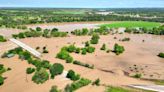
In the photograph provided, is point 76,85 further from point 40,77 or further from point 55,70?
point 55,70

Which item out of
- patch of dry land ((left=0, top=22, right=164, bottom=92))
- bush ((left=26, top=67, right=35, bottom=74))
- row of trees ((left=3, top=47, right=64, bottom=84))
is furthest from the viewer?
bush ((left=26, top=67, right=35, bottom=74))

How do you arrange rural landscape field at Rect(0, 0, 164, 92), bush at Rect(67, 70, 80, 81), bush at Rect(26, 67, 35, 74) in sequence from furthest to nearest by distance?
bush at Rect(26, 67, 35, 74)
bush at Rect(67, 70, 80, 81)
rural landscape field at Rect(0, 0, 164, 92)

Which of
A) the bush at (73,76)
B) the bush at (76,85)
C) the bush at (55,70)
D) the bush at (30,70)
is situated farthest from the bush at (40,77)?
the bush at (76,85)

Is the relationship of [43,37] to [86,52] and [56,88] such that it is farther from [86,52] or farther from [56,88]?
[56,88]

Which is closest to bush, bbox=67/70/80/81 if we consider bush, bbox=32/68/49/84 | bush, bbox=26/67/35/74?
bush, bbox=32/68/49/84

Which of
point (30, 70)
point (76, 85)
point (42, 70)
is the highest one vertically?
point (42, 70)

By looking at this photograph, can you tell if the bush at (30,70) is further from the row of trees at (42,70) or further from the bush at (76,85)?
the bush at (76,85)

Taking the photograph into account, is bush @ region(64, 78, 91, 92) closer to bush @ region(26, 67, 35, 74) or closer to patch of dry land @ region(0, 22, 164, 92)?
patch of dry land @ region(0, 22, 164, 92)

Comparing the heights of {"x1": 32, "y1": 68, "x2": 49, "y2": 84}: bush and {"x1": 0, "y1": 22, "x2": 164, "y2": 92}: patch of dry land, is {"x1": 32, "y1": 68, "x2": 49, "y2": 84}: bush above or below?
above

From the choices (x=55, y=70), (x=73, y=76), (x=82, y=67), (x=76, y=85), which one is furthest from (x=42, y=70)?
(x=82, y=67)
